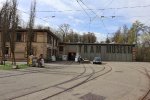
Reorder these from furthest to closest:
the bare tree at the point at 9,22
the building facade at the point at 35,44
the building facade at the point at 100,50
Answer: the building facade at the point at 100,50 < the building facade at the point at 35,44 < the bare tree at the point at 9,22

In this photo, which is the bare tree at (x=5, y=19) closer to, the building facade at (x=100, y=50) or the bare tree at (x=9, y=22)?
the bare tree at (x=9, y=22)

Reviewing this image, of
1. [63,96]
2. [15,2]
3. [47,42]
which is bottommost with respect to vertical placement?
[63,96]

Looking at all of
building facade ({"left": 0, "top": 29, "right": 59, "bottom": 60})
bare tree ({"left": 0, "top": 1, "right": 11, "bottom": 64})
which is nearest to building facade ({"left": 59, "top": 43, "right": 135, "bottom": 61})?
building facade ({"left": 0, "top": 29, "right": 59, "bottom": 60})

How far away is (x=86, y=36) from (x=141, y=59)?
37037 mm

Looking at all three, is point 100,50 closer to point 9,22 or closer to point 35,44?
point 35,44

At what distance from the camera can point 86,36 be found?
126 meters

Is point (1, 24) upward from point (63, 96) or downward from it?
upward

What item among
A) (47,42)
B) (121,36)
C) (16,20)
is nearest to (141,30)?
(121,36)

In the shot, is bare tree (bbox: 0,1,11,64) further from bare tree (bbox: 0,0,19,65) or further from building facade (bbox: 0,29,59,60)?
building facade (bbox: 0,29,59,60)

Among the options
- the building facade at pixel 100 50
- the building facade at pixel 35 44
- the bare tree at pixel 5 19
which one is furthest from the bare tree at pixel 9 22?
the building facade at pixel 100 50

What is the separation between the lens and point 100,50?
290 ft

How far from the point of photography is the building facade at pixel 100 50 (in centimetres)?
8788

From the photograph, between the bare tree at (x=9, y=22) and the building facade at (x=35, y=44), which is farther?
the building facade at (x=35, y=44)

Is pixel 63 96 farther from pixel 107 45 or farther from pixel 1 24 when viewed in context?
pixel 107 45
